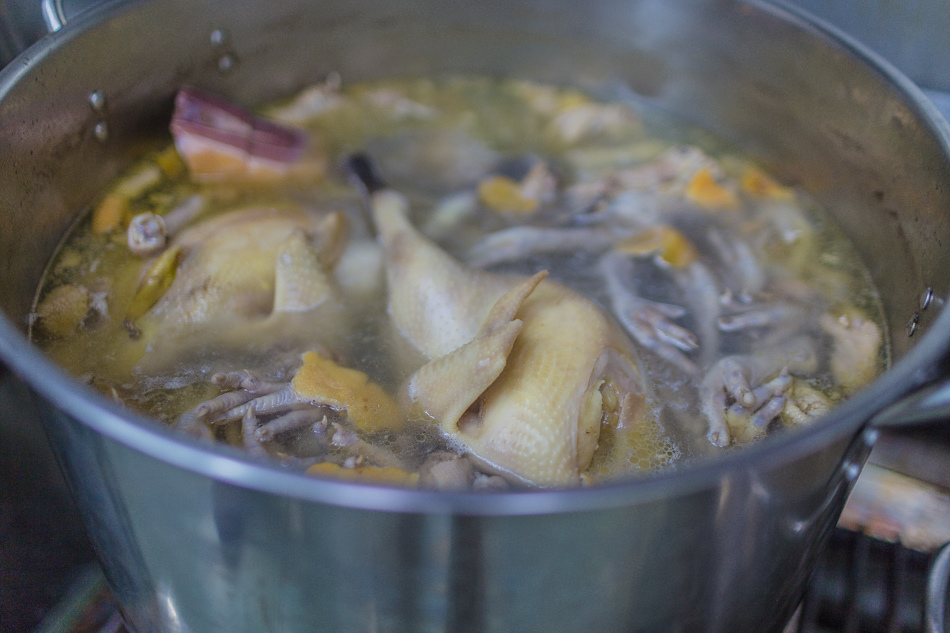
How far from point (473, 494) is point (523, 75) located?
1.87 meters

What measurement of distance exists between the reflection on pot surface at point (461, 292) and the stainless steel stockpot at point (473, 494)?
11 cm

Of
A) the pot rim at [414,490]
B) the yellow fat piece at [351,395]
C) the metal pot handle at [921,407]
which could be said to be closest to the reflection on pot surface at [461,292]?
the yellow fat piece at [351,395]

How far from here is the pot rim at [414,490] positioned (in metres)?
0.77

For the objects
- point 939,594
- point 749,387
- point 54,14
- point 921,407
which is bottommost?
point 939,594

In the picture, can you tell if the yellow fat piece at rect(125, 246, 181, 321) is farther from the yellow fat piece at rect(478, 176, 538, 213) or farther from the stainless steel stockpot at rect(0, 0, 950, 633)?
the yellow fat piece at rect(478, 176, 538, 213)

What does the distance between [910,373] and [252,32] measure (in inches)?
69.6

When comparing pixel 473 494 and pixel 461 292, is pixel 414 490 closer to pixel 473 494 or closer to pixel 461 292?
pixel 473 494

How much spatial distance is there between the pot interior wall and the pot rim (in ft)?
2.17

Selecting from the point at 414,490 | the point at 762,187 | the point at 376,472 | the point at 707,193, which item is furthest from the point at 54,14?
the point at 762,187

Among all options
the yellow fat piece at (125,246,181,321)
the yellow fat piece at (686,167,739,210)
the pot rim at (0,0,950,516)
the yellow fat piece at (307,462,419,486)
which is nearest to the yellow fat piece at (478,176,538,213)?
the yellow fat piece at (686,167,739,210)

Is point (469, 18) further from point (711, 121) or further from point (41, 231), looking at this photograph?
point (41, 231)

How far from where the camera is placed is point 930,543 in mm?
1604

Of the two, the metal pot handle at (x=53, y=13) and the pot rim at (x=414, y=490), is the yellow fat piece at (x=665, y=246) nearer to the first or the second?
the pot rim at (x=414, y=490)

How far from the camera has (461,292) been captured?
5.10 feet
